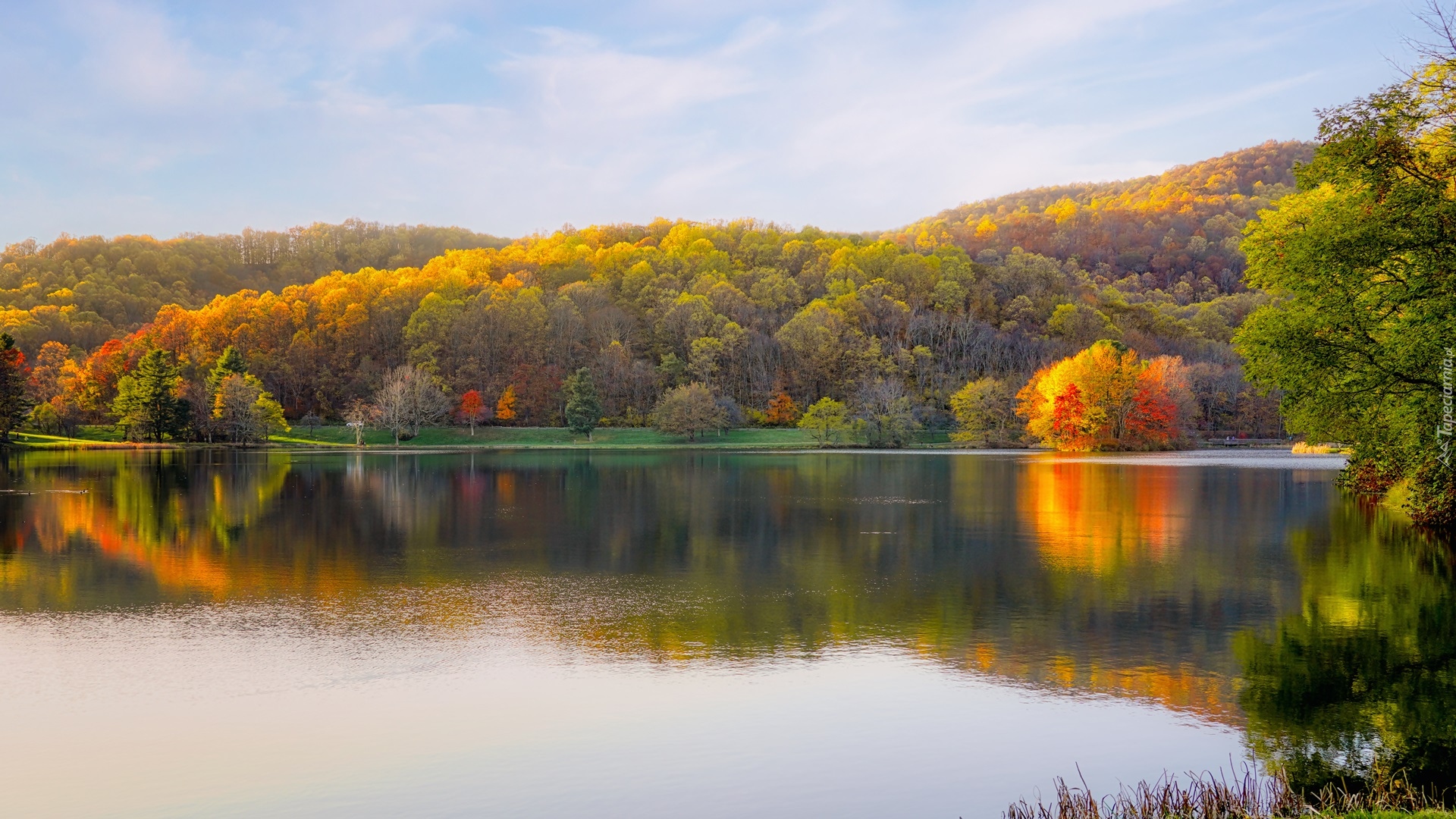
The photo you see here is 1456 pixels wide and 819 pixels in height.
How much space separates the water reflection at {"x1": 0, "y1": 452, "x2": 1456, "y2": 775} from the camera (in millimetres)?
11750

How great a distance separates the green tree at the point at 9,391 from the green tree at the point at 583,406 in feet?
130

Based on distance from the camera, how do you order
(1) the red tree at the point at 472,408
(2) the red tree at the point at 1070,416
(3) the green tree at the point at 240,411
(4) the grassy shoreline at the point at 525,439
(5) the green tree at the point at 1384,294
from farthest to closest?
(1) the red tree at the point at 472,408 → (4) the grassy shoreline at the point at 525,439 → (3) the green tree at the point at 240,411 → (2) the red tree at the point at 1070,416 → (5) the green tree at the point at 1384,294

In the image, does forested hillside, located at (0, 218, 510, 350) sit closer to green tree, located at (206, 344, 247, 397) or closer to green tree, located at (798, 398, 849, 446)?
green tree, located at (206, 344, 247, 397)

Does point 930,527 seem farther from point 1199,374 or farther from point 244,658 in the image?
point 1199,374

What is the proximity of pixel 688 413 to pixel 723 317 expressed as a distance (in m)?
28.5

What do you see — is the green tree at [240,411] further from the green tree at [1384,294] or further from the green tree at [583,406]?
the green tree at [1384,294]

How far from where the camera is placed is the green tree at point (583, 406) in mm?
91750

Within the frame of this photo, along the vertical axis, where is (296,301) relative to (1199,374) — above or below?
above

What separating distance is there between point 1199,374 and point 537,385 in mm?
61315

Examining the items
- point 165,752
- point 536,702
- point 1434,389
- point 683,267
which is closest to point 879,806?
point 536,702

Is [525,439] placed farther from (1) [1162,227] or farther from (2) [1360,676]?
(1) [1162,227]

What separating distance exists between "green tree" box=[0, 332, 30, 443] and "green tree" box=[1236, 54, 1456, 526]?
76.4m

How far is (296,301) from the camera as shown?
11912 cm

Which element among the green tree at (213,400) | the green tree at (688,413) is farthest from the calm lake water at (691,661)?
the green tree at (688,413)
